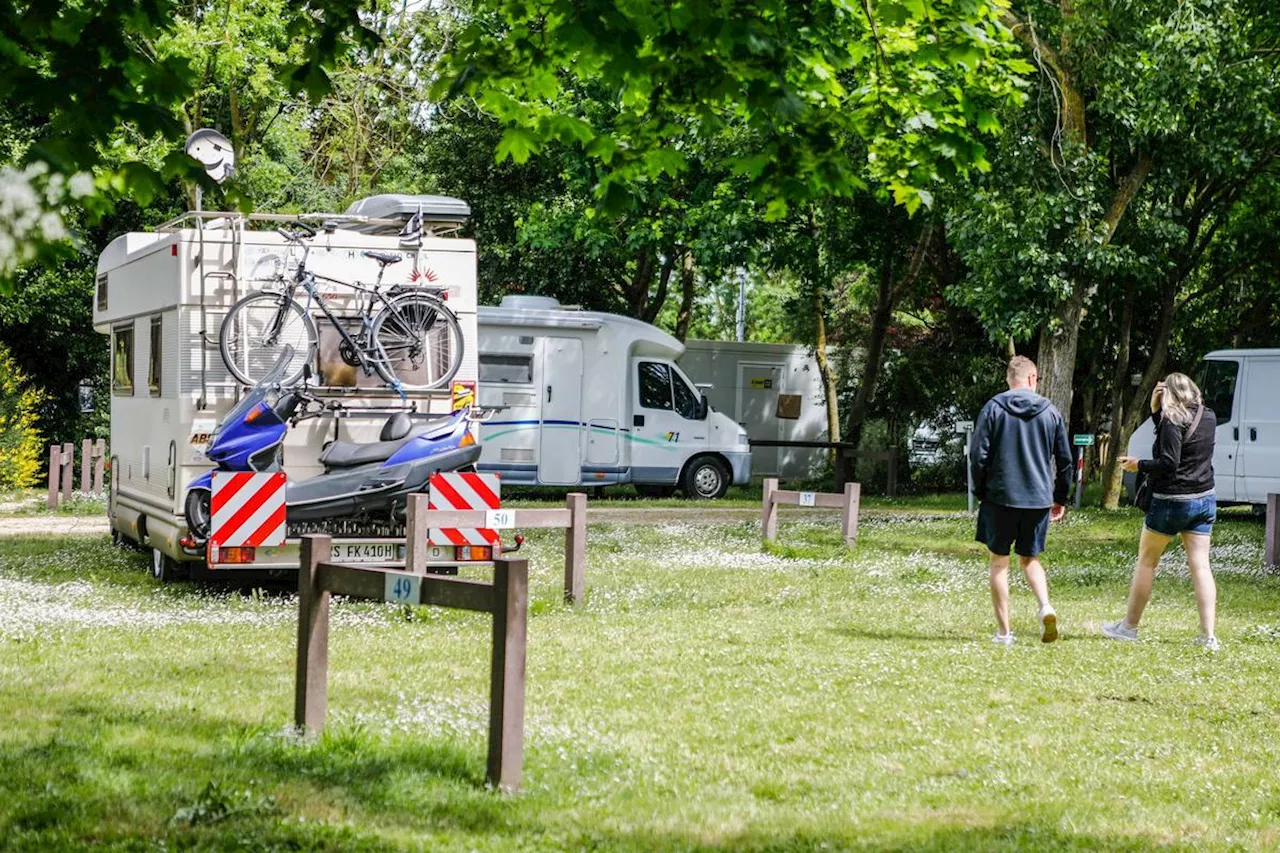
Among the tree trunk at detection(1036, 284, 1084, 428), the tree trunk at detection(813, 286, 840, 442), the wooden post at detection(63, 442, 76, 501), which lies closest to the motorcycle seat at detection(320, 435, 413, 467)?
the tree trunk at detection(1036, 284, 1084, 428)

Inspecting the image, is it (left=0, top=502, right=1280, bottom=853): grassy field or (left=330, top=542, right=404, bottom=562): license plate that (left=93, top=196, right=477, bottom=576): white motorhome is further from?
(left=0, top=502, right=1280, bottom=853): grassy field

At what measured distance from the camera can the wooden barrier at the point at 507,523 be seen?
11.7m

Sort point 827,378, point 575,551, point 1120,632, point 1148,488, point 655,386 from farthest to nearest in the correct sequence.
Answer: point 827,378 → point 655,386 → point 575,551 → point 1120,632 → point 1148,488

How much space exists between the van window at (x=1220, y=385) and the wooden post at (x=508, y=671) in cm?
1900

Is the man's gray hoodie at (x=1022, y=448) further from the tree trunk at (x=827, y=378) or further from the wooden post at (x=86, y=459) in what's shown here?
the tree trunk at (x=827, y=378)

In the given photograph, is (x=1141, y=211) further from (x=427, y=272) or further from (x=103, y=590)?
(x=103, y=590)

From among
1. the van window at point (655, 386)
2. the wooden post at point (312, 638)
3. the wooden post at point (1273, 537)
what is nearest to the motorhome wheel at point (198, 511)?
the wooden post at point (312, 638)

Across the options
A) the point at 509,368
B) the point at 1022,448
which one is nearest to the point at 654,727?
the point at 1022,448

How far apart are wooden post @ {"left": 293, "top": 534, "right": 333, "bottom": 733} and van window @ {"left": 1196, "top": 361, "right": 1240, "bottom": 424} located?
18599 millimetres

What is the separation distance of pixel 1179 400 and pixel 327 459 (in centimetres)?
657

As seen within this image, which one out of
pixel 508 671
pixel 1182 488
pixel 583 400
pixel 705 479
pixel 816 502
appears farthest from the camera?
pixel 705 479

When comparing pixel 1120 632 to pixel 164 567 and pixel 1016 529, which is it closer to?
pixel 1016 529

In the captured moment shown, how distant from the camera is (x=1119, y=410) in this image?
2983cm

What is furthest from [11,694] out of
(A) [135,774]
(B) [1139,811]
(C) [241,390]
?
(B) [1139,811]
